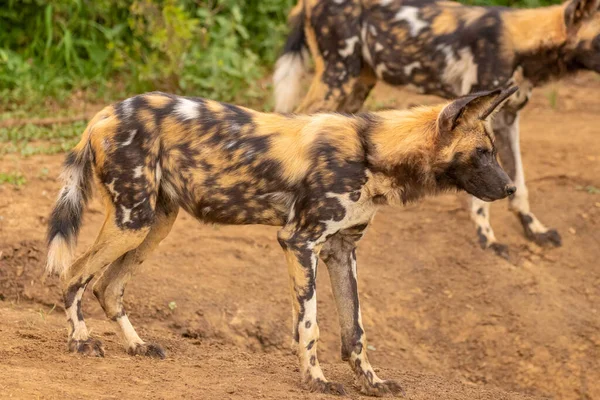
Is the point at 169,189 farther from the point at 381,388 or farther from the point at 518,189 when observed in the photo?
the point at 518,189

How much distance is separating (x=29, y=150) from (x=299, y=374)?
3175mm

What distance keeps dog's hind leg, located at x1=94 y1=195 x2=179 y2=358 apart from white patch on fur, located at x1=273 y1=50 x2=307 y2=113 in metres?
2.49


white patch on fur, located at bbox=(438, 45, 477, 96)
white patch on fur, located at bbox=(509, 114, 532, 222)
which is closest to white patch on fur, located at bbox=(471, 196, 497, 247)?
white patch on fur, located at bbox=(509, 114, 532, 222)

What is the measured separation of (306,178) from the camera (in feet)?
14.2

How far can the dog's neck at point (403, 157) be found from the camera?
4332 mm

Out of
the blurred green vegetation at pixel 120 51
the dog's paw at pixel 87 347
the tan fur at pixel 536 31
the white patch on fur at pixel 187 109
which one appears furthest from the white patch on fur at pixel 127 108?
the blurred green vegetation at pixel 120 51

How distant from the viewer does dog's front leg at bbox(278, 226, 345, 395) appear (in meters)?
4.29

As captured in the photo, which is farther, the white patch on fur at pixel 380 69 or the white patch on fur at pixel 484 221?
the white patch on fur at pixel 380 69

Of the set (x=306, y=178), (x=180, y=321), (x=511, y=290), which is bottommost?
(x=511, y=290)

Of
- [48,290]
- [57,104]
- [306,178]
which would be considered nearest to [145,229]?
[306,178]

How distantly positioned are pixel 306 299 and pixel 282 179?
0.52m

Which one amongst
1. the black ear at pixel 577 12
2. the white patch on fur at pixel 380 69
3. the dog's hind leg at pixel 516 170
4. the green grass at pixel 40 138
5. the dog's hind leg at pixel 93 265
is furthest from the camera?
the green grass at pixel 40 138

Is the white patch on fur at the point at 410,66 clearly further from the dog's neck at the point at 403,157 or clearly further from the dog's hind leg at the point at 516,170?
the dog's neck at the point at 403,157

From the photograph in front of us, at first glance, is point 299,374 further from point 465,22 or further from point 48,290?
point 465,22
